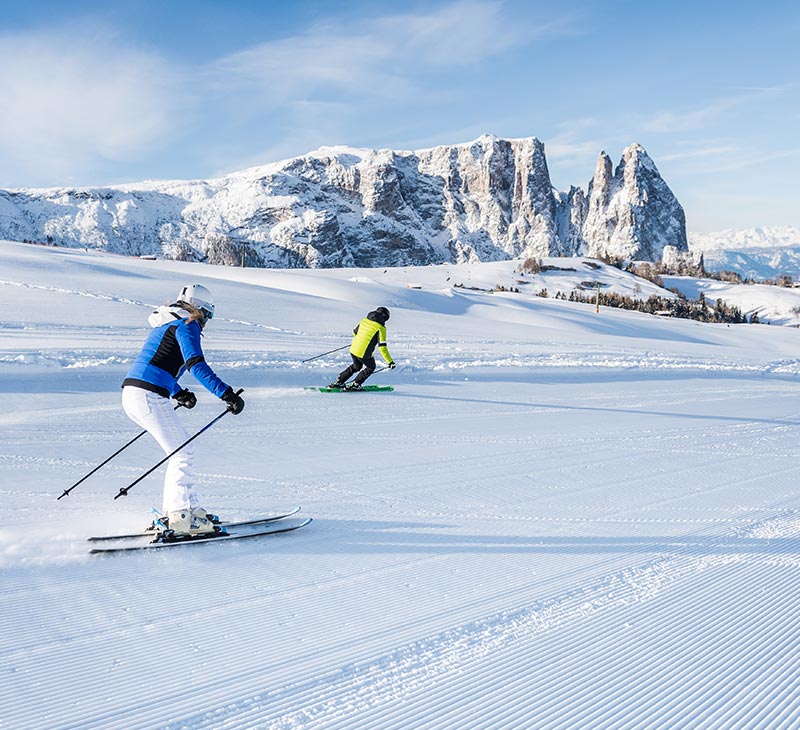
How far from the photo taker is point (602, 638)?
373cm

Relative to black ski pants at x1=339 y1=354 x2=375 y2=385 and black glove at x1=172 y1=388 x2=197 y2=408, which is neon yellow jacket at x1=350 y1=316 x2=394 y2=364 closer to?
black ski pants at x1=339 y1=354 x2=375 y2=385

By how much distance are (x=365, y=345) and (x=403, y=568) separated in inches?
293

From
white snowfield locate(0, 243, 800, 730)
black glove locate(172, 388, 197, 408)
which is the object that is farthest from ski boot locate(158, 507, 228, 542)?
black glove locate(172, 388, 197, 408)

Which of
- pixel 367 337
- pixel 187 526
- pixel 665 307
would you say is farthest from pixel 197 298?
pixel 665 307

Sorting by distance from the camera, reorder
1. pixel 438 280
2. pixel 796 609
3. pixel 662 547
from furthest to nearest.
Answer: pixel 438 280 < pixel 662 547 < pixel 796 609

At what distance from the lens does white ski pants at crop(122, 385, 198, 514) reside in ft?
15.7

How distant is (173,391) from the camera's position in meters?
4.88

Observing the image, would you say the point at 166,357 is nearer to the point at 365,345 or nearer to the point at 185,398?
the point at 185,398

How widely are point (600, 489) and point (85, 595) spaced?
509 centimetres

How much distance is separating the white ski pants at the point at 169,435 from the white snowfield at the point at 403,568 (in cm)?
43

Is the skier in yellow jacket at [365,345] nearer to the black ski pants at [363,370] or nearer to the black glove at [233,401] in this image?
the black ski pants at [363,370]

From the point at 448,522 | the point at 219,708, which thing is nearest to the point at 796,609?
the point at 448,522

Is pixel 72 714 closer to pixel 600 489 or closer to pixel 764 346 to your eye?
pixel 600 489

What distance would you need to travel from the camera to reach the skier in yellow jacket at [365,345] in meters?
11.6
